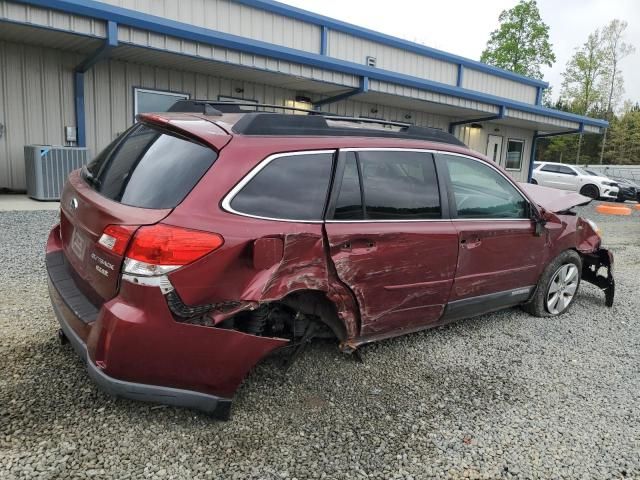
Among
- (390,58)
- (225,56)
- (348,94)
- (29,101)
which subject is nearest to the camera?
(29,101)

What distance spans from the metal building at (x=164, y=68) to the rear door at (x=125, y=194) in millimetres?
6061

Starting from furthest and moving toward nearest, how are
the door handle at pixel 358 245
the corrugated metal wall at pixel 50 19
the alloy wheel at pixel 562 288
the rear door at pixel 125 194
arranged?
the corrugated metal wall at pixel 50 19, the alloy wheel at pixel 562 288, the door handle at pixel 358 245, the rear door at pixel 125 194

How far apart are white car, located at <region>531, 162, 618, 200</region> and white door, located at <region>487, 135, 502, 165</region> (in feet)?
9.76

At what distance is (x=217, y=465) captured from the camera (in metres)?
2.20

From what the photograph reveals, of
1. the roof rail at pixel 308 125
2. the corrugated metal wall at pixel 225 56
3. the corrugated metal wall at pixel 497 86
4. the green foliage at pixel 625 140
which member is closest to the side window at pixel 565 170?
the corrugated metal wall at pixel 497 86

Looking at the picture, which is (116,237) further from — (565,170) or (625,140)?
(625,140)

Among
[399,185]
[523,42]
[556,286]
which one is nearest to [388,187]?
[399,185]

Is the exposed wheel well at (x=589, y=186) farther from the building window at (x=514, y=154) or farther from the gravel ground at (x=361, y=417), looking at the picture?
the gravel ground at (x=361, y=417)

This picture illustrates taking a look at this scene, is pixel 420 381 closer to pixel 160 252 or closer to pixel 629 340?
pixel 160 252

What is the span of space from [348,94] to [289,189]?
1005cm

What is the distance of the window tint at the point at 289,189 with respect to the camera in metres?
2.47

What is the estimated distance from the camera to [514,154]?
19578 mm

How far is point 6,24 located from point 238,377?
792 cm

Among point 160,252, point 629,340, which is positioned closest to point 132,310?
point 160,252
